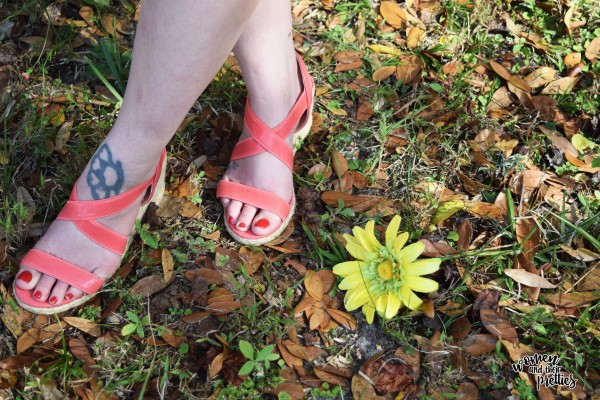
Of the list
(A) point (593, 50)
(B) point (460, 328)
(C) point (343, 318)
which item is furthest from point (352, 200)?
(A) point (593, 50)

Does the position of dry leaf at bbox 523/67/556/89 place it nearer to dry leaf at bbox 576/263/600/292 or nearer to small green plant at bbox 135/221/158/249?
dry leaf at bbox 576/263/600/292

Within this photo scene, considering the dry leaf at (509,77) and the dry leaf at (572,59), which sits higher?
the dry leaf at (572,59)

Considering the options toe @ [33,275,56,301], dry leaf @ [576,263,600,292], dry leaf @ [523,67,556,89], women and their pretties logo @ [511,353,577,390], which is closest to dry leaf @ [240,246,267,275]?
toe @ [33,275,56,301]

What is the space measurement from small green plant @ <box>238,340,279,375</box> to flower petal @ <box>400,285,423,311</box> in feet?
1.27

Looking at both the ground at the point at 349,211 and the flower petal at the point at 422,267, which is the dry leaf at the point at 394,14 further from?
the flower petal at the point at 422,267

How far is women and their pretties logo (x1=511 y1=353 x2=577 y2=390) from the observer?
1.60 metres

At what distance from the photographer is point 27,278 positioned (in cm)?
168

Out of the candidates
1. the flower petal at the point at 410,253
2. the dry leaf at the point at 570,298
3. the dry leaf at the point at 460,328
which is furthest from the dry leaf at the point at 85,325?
the dry leaf at the point at 570,298

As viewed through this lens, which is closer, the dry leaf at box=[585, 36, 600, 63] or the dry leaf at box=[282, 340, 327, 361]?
the dry leaf at box=[282, 340, 327, 361]

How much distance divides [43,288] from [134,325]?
280 mm

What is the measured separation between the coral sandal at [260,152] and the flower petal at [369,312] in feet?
1.23

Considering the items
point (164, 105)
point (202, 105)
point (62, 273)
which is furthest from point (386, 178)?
point (62, 273)

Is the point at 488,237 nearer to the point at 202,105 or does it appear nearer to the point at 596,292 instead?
the point at 596,292

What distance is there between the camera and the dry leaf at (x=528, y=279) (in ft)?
5.74
